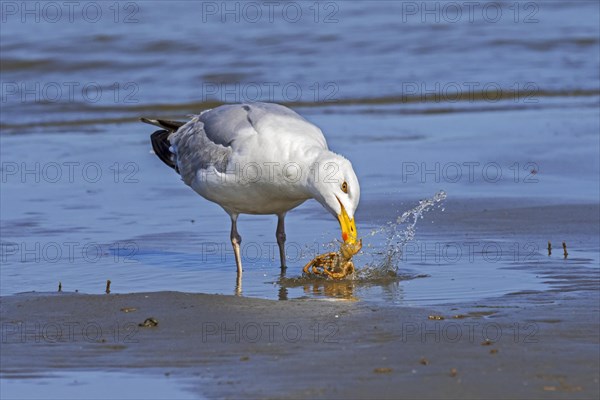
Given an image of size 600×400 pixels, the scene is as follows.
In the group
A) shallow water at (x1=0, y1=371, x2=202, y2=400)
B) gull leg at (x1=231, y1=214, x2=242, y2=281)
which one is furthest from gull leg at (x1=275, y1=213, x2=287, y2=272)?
shallow water at (x1=0, y1=371, x2=202, y2=400)

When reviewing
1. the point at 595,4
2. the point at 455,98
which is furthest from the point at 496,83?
the point at 595,4

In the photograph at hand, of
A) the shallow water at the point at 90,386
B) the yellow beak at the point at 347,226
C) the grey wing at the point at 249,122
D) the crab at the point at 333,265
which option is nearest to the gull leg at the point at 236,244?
the crab at the point at 333,265

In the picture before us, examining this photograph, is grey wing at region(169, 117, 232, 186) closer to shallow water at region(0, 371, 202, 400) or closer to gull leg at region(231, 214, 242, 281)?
gull leg at region(231, 214, 242, 281)

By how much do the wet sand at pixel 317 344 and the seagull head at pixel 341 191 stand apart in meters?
0.52

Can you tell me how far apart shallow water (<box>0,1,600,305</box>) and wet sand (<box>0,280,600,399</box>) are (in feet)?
2.10

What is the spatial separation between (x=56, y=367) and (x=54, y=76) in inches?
544

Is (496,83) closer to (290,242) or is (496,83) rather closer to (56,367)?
(290,242)

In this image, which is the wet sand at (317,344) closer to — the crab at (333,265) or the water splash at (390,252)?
the crab at (333,265)

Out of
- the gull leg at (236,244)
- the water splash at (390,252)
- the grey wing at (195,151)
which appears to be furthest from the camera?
the grey wing at (195,151)

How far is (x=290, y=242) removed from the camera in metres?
8.96

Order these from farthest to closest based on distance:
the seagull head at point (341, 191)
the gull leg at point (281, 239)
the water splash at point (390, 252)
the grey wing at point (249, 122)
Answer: the gull leg at point (281, 239) < the grey wing at point (249, 122) < the water splash at point (390, 252) < the seagull head at point (341, 191)

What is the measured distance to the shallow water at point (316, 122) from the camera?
8.20m

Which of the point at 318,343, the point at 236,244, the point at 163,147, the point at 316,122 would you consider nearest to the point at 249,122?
the point at 236,244

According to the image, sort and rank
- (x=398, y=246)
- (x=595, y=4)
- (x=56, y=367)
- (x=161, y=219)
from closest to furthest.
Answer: (x=56, y=367)
(x=398, y=246)
(x=161, y=219)
(x=595, y=4)
